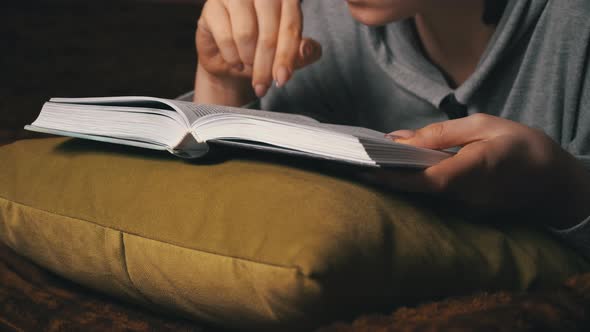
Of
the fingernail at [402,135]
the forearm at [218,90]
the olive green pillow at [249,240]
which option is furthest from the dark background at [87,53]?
the fingernail at [402,135]

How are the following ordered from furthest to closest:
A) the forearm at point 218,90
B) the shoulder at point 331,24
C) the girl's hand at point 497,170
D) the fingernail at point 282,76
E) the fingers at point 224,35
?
the shoulder at point 331,24 < the forearm at point 218,90 < the fingers at point 224,35 < the fingernail at point 282,76 < the girl's hand at point 497,170

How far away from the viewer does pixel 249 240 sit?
0.48 metres

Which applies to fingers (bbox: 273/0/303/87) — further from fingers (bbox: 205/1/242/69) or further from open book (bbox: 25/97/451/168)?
open book (bbox: 25/97/451/168)

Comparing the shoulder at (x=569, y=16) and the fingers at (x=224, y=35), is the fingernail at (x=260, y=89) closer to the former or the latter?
the fingers at (x=224, y=35)

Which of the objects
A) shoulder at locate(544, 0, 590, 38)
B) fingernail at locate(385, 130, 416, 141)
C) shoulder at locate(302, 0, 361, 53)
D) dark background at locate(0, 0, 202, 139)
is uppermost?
shoulder at locate(544, 0, 590, 38)

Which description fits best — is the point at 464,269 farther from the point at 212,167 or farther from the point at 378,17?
the point at 378,17

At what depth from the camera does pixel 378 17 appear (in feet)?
2.92

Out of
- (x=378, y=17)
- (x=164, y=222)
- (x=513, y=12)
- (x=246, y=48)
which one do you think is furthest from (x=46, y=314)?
(x=513, y=12)

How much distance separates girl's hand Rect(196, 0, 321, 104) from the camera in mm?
839

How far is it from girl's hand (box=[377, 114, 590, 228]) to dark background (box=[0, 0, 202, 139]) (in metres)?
0.69

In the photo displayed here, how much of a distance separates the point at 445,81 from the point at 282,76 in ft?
1.21

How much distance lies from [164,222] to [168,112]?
0.40 ft

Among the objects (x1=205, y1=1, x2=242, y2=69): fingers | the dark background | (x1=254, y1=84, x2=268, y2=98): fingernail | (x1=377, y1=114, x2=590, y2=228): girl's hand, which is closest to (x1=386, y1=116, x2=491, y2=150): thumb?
(x1=377, y1=114, x2=590, y2=228): girl's hand

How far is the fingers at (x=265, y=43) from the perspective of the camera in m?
0.84
